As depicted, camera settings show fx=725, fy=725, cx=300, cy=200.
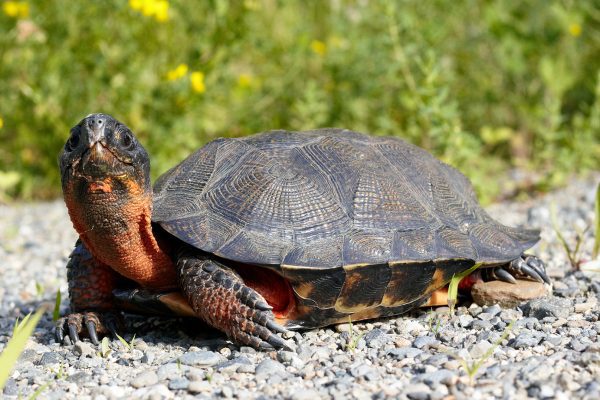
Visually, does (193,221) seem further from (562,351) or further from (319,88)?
Result: (319,88)

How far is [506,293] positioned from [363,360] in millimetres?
969

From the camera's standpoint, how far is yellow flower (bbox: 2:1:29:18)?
565 cm

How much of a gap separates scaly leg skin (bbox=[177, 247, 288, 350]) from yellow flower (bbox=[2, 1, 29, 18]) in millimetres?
3665

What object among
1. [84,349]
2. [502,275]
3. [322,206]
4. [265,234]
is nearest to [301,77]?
[502,275]

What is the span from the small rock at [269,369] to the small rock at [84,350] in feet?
2.56

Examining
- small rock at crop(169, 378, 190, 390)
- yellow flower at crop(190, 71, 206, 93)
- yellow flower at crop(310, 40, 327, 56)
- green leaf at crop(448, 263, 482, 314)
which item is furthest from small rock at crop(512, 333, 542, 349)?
yellow flower at crop(310, 40, 327, 56)

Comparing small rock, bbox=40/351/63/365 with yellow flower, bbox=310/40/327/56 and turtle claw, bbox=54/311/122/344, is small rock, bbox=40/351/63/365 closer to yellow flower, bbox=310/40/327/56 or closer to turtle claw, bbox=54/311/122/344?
turtle claw, bbox=54/311/122/344

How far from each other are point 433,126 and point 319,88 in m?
2.24

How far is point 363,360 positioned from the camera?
271cm

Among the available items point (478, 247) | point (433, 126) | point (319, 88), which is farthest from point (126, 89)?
point (478, 247)

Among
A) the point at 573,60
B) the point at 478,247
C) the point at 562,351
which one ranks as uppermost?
the point at 573,60

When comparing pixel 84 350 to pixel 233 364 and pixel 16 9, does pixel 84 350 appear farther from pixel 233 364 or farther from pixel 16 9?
pixel 16 9

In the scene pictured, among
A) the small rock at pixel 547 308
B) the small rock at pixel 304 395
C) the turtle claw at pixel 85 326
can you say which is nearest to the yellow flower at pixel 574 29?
the small rock at pixel 547 308

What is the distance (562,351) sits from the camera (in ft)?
8.59
